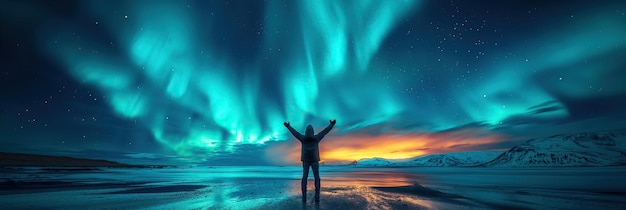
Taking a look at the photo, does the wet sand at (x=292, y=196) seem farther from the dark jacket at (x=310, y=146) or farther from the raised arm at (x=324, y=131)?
the raised arm at (x=324, y=131)

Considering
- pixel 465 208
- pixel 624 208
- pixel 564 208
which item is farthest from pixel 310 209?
pixel 624 208

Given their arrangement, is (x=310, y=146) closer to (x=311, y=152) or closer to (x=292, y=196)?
(x=311, y=152)

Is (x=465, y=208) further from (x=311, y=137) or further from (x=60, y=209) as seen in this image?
(x=60, y=209)

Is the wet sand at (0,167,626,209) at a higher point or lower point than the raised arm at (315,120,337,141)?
lower

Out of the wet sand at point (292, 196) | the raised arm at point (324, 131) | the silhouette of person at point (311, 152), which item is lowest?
the wet sand at point (292, 196)

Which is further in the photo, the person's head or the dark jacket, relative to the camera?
the person's head

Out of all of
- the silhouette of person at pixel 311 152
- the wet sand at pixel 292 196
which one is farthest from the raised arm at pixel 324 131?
the wet sand at pixel 292 196

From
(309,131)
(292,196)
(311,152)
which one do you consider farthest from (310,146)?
(292,196)

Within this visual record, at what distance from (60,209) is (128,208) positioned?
5.75 ft

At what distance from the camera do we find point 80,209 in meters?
7.71

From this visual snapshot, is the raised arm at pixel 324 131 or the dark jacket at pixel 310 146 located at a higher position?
the raised arm at pixel 324 131

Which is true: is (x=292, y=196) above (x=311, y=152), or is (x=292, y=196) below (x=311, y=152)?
below

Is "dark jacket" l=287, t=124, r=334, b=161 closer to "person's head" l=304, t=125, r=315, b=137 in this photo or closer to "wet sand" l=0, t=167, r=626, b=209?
"person's head" l=304, t=125, r=315, b=137

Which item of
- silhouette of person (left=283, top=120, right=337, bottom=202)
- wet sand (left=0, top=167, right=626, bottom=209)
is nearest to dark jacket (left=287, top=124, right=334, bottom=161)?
silhouette of person (left=283, top=120, right=337, bottom=202)
